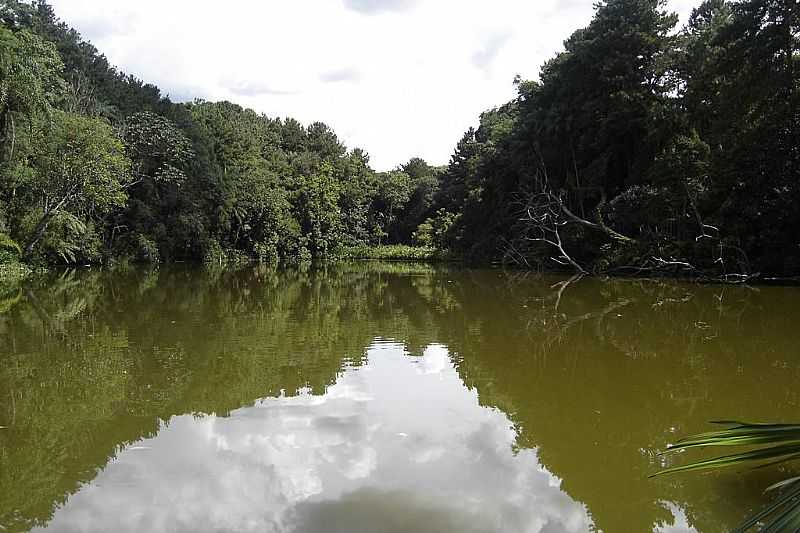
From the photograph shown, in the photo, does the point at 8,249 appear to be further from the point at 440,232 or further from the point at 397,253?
the point at 397,253

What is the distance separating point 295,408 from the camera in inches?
237

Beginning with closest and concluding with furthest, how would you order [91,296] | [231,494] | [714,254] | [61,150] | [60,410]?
1. [231,494]
2. [60,410]
3. [91,296]
4. [714,254]
5. [61,150]

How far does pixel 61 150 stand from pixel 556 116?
20976 millimetres

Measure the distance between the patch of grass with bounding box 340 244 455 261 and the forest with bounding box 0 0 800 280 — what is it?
57.6 inches

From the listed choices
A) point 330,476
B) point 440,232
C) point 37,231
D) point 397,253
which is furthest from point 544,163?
point 330,476

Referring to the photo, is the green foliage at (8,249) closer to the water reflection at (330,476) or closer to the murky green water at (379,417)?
the murky green water at (379,417)

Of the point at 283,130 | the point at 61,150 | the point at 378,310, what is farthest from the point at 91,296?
the point at 283,130

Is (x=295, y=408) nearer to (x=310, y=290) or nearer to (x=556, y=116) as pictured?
(x=310, y=290)

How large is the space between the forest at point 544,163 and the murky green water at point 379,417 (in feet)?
27.2

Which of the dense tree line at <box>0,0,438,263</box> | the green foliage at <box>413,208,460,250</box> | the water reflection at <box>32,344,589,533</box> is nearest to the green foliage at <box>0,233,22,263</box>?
the dense tree line at <box>0,0,438,263</box>

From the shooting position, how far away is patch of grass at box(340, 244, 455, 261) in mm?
45825

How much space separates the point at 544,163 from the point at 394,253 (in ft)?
Answer: 72.7

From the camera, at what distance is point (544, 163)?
29.8 m

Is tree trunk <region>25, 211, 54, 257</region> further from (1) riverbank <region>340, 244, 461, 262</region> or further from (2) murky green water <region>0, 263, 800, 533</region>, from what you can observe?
(1) riverbank <region>340, 244, 461, 262</region>
